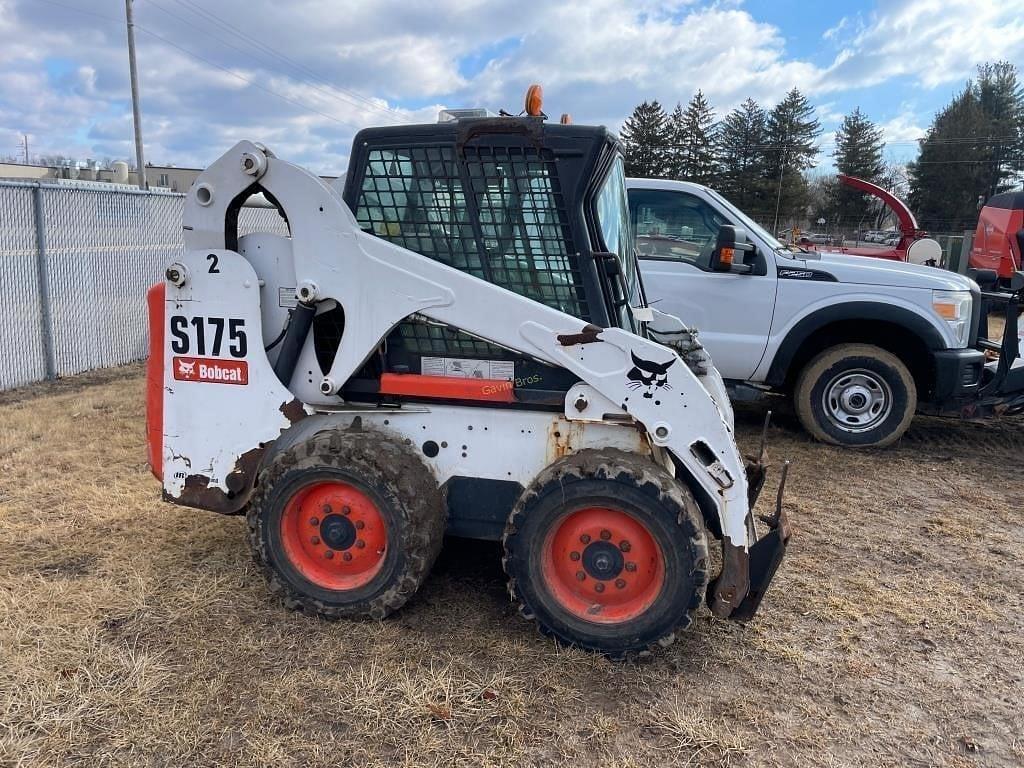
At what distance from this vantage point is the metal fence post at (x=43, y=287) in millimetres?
8062

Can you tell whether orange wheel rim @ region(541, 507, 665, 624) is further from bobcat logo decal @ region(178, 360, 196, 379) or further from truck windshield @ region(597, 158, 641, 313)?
bobcat logo decal @ region(178, 360, 196, 379)

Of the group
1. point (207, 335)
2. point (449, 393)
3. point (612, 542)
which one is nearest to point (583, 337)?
point (449, 393)

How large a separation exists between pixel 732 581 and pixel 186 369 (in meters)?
2.65

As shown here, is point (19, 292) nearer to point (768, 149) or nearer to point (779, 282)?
point (779, 282)

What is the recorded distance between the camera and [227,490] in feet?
11.4

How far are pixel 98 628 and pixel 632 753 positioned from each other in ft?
7.86

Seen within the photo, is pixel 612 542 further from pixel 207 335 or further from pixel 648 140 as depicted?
pixel 648 140

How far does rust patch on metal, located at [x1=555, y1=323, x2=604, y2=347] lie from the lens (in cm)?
301

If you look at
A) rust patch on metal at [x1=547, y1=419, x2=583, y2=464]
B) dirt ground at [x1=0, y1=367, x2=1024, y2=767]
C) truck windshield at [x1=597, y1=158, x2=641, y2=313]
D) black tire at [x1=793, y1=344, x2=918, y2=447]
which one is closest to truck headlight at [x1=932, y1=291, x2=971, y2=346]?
black tire at [x1=793, y1=344, x2=918, y2=447]

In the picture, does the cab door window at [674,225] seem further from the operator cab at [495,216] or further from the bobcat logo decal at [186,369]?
the bobcat logo decal at [186,369]

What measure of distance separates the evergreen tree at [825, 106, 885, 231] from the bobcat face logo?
44271mm

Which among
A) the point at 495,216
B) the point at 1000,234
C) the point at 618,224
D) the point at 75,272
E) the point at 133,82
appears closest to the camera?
the point at 495,216

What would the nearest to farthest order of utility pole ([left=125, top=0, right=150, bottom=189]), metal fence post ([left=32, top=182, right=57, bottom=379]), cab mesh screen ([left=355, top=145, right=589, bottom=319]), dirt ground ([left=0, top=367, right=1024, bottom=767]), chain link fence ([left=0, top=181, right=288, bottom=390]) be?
dirt ground ([left=0, top=367, right=1024, bottom=767])
cab mesh screen ([left=355, top=145, right=589, bottom=319])
chain link fence ([left=0, top=181, right=288, bottom=390])
metal fence post ([left=32, top=182, right=57, bottom=379])
utility pole ([left=125, top=0, right=150, bottom=189])

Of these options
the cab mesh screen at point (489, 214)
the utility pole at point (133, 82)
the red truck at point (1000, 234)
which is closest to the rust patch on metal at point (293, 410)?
the cab mesh screen at point (489, 214)
